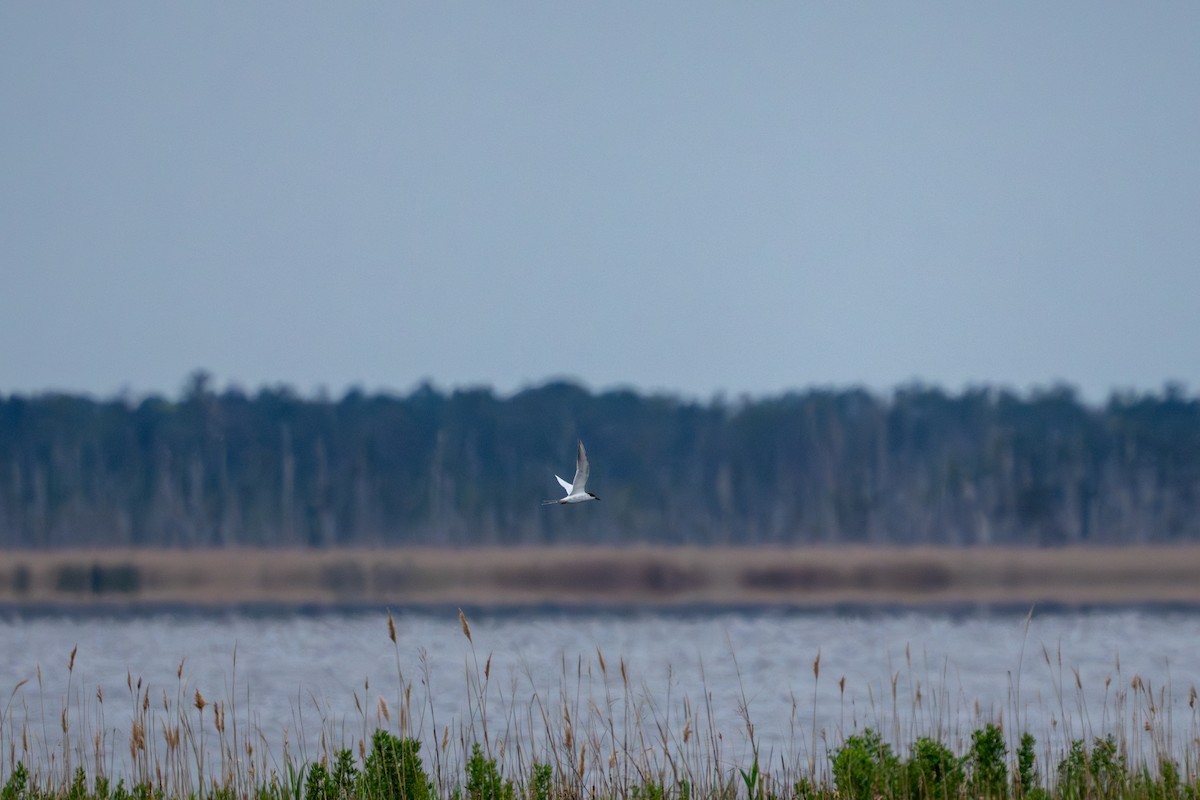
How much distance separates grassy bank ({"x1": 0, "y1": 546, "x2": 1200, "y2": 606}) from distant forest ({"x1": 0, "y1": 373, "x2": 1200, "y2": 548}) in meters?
0.80

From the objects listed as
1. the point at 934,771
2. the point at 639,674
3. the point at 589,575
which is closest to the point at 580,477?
the point at 934,771

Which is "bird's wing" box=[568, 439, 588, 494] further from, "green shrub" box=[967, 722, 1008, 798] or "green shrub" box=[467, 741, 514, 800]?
"green shrub" box=[967, 722, 1008, 798]

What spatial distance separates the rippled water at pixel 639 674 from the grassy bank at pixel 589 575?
9517 mm

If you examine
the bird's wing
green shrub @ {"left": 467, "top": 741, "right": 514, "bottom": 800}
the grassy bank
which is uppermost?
the bird's wing

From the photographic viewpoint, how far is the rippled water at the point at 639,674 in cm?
922

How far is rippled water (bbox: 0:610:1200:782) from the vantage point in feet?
30.2

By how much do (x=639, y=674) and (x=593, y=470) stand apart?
120ft

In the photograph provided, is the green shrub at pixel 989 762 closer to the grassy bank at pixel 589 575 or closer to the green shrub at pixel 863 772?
the green shrub at pixel 863 772

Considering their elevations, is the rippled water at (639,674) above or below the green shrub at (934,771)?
below

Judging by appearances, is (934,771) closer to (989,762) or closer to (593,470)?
(989,762)

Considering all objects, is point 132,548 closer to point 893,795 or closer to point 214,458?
point 214,458

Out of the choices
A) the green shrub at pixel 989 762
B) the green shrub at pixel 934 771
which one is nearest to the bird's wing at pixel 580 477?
the green shrub at pixel 934 771

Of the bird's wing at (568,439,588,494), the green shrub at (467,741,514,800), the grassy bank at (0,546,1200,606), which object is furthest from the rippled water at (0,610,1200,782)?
the grassy bank at (0,546,1200,606)

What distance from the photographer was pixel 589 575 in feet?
164
